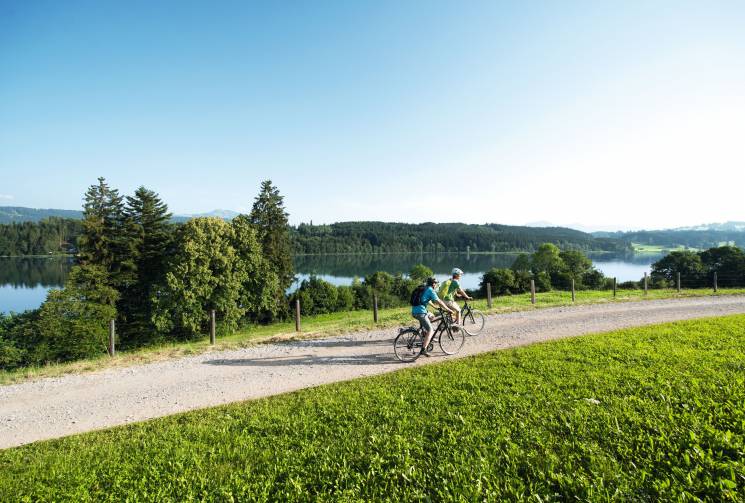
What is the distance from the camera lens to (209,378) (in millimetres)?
9766

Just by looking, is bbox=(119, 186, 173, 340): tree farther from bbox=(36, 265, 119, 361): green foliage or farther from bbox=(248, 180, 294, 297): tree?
bbox=(248, 180, 294, 297): tree

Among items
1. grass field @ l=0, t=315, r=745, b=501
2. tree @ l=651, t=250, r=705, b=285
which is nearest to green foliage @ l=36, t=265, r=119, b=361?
grass field @ l=0, t=315, r=745, b=501

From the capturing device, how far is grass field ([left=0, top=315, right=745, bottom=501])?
4.07 m

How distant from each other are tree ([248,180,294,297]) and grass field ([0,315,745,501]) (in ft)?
119

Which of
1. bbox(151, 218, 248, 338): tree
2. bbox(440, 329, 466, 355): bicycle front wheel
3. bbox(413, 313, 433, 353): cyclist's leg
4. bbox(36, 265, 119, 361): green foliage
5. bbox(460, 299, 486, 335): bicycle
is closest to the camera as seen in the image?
bbox(413, 313, 433, 353): cyclist's leg

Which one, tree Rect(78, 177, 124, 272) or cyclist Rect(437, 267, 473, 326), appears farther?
tree Rect(78, 177, 124, 272)

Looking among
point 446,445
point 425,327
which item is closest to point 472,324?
A: point 425,327

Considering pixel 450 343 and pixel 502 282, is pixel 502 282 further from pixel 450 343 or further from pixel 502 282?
pixel 450 343

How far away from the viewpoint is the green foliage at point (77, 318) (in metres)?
25.5

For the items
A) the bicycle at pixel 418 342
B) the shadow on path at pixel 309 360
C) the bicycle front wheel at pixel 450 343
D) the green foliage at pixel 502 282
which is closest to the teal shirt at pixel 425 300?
the bicycle at pixel 418 342

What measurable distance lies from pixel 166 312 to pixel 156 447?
93.7 ft

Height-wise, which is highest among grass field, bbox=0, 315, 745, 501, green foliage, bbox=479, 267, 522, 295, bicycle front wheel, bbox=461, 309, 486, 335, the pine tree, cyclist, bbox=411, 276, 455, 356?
the pine tree

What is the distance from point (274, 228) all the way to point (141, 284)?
50.0 feet

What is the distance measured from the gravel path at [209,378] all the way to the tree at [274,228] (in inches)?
1186
